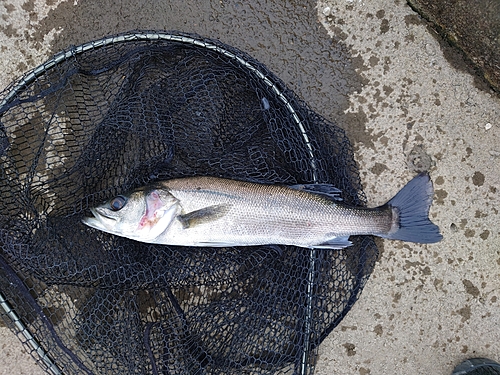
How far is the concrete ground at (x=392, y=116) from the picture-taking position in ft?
9.11

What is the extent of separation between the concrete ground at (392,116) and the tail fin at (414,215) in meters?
0.40

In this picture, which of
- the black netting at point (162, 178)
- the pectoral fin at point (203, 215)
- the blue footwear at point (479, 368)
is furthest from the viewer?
the blue footwear at point (479, 368)

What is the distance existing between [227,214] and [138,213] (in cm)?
52

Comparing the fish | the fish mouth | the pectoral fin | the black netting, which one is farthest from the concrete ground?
the fish mouth

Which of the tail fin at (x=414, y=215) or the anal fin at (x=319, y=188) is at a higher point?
the anal fin at (x=319, y=188)

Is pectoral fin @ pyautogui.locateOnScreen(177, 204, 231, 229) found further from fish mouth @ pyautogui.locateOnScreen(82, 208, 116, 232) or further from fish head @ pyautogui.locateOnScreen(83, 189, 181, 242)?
fish mouth @ pyautogui.locateOnScreen(82, 208, 116, 232)

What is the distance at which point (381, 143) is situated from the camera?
9.21 feet

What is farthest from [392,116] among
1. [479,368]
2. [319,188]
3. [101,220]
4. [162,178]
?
[101,220]

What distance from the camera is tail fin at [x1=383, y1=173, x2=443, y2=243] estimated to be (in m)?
2.38

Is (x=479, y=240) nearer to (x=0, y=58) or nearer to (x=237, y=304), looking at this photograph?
(x=237, y=304)

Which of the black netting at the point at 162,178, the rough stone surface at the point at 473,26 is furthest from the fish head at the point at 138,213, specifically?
the rough stone surface at the point at 473,26

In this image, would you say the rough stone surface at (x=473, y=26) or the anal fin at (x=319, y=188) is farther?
the rough stone surface at (x=473, y=26)

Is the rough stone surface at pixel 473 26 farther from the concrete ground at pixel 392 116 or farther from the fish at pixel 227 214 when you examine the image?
the fish at pixel 227 214

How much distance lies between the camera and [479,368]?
2729 millimetres
